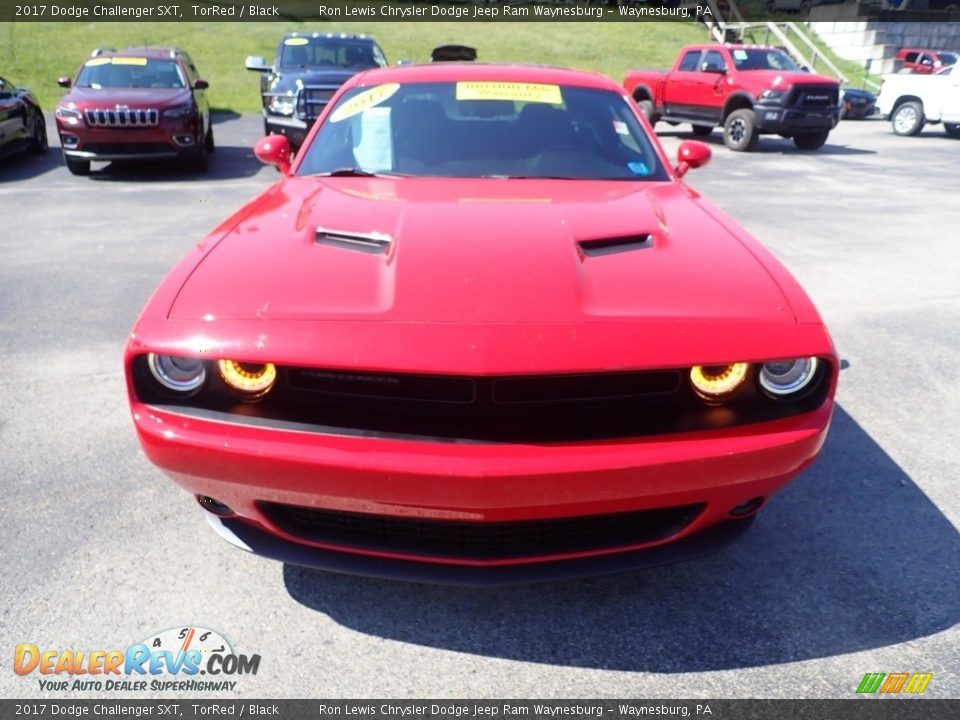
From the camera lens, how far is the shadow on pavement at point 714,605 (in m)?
2.24

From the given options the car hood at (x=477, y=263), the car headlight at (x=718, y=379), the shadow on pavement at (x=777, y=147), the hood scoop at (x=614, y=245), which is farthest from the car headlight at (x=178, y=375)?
the shadow on pavement at (x=777, y=147)

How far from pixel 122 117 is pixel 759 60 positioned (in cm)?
1100

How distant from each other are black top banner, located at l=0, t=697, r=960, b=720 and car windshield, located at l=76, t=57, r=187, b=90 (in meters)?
10.5

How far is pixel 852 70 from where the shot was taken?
96.0 feet

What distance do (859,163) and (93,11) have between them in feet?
97.3

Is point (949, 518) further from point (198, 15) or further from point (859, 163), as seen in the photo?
point (198, 15)

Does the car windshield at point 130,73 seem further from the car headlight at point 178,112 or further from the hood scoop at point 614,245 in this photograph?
the hood scoop at point 614,245

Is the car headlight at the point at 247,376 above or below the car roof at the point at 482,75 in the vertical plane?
below

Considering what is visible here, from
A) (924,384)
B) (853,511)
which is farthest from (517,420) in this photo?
(924,384)

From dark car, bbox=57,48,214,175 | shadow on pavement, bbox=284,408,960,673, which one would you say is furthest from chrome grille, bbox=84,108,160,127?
shadow on pavement, bbox=284,408,960,673

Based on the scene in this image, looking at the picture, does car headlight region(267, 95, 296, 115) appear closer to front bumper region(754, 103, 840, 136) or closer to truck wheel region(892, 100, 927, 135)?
front bumper region(754, 103, 840, 136)

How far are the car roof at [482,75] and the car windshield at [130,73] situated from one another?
27.0 feet

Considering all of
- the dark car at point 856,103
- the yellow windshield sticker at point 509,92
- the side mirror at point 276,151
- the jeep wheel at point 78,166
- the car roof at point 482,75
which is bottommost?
the dark car at point 856,103

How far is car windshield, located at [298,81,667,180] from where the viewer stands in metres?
3.28
